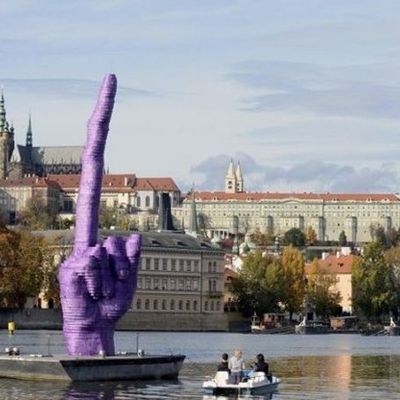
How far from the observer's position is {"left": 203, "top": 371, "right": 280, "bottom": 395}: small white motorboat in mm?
52531

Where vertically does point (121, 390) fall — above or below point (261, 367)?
below

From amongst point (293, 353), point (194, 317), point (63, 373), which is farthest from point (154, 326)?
point (63, 373)

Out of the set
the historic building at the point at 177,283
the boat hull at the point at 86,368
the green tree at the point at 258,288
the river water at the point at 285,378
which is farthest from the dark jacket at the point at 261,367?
the green tree at the point at 258,288

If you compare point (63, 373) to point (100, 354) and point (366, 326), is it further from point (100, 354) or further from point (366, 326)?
point (366, 326)

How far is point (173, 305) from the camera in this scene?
160875mm

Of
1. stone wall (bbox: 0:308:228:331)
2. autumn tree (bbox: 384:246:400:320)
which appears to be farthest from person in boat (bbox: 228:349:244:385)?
autumn tree (bbox: 384:246:400:320)

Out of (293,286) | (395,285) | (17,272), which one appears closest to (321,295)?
(293,286)

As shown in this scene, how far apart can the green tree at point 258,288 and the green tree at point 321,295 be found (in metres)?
7.68

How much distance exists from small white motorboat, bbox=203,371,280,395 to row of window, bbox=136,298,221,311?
334 feet

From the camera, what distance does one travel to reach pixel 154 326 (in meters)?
154

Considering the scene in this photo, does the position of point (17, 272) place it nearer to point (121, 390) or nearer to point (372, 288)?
point (372, 288)

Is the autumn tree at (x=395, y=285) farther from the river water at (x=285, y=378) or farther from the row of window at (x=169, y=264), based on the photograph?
the river water at (x=285, y=378)

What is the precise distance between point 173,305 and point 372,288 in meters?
19.3

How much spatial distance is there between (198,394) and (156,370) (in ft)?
16.7
